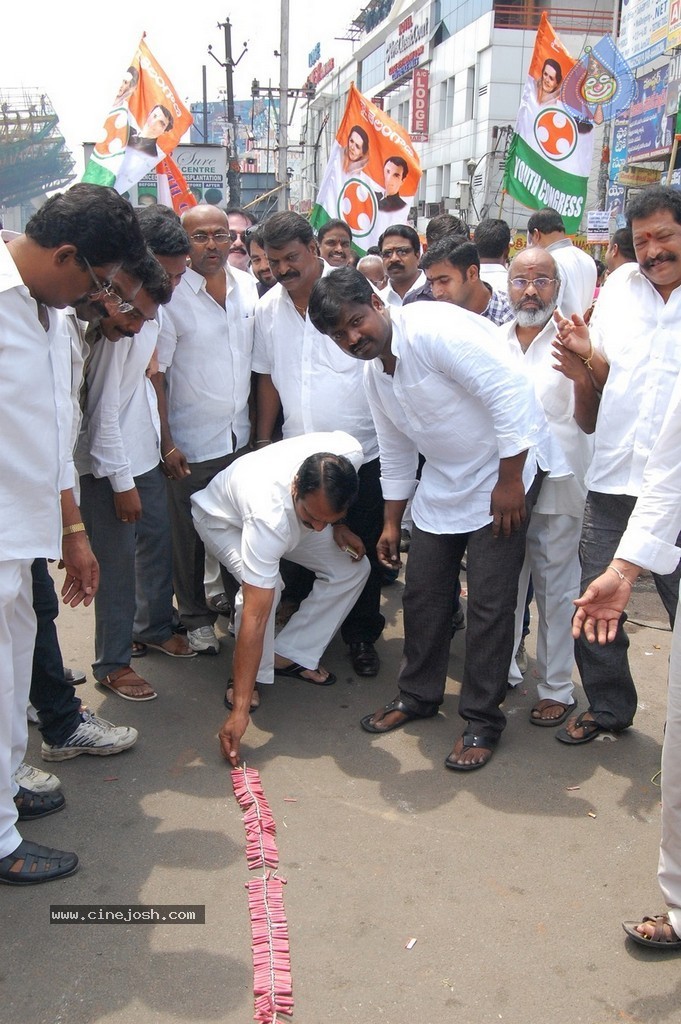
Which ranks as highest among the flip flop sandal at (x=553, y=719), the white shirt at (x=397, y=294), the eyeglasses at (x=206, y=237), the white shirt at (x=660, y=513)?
the eyeglasses at (x=206, y=237)

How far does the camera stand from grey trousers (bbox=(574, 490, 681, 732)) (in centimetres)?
298

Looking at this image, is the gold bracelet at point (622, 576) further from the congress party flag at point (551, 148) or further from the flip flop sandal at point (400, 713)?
the congress party flag at point (551, 148)

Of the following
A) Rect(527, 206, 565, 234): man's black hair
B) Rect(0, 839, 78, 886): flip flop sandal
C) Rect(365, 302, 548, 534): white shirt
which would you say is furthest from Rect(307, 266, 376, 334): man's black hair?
Rect(527, 206, 565, 234): man's black hair

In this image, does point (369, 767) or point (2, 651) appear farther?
point (369, 767)

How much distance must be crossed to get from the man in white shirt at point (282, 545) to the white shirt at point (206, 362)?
0.92 feet

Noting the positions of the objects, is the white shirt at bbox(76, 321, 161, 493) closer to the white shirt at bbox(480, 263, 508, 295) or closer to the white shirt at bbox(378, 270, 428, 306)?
the white shirt at bbox(378, 270, 428, 306)

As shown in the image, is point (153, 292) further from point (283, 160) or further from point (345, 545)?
point (283, 160)

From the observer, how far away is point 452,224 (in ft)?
16.6

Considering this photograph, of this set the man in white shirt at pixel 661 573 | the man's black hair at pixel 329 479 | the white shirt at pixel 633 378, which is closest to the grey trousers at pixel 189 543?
the man's black hair at pixel 329 479

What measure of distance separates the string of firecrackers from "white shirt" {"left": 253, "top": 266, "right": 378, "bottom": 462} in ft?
5.03

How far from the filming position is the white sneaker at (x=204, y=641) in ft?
12.7

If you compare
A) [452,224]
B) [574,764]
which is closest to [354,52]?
[452,224]

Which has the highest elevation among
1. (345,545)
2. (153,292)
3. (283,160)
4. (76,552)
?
(283,160)

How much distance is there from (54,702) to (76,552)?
1.98ft
